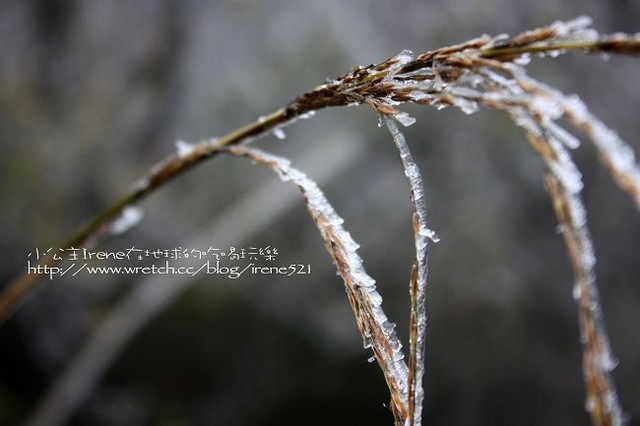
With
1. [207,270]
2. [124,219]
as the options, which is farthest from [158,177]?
[207,270]

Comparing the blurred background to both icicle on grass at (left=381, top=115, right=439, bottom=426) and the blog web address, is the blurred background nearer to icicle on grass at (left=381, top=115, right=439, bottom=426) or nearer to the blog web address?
the blog web address

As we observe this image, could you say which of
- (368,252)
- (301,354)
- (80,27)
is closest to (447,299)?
(368,252)

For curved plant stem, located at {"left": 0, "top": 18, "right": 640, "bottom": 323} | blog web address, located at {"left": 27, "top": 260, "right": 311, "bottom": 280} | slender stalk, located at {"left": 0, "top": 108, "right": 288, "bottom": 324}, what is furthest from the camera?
blog web address, located at {"left": 27, "top": 260, "right": 311, "bottom": 280}

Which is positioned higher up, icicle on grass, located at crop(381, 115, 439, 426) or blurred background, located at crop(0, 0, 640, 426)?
blurred background, located at crop(0, 0, 640, 426)

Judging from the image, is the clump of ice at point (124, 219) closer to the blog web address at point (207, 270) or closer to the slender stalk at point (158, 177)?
the slender stalk at point (158, 177)

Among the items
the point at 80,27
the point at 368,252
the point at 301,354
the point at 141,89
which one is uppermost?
the point at 80,27

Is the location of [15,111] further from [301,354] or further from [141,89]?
[301,354]

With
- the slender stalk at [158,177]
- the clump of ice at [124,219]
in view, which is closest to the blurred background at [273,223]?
the clump of ice at [124,219]

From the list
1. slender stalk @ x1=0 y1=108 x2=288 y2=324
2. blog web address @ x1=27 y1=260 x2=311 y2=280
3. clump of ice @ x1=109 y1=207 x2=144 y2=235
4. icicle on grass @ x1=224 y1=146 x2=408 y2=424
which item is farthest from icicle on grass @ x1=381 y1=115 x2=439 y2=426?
Answer: blog web address @ x1=27 y1=260 x2=311 y2=280
